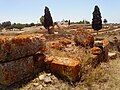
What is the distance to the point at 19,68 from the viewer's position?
562 centimetres

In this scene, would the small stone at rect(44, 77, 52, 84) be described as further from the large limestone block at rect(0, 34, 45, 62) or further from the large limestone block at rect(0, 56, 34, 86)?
the large limestone block at rect(0, 34, 45, 62)

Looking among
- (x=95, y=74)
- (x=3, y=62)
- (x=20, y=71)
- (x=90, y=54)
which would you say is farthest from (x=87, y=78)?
(x=3, y=62)

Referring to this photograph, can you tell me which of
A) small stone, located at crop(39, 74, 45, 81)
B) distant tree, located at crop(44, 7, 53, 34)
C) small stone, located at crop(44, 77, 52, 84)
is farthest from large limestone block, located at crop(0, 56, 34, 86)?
distant tree, located at crop(44, 7, 53, 34)

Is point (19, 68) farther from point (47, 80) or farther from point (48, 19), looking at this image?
point (48, 19)

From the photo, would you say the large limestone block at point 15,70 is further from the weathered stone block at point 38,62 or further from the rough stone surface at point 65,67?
the rough stone surface at point 65,67

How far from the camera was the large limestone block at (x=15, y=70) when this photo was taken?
538 centimetres

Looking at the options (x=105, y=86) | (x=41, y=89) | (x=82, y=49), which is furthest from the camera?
(x=82, y=49)

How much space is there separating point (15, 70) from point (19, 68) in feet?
0.40

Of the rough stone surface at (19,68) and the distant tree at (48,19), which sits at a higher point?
the rough stone surface at (19,68)

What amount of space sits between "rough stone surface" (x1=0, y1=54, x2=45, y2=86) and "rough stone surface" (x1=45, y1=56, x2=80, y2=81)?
0.92ft

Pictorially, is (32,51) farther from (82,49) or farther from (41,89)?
(82,49)

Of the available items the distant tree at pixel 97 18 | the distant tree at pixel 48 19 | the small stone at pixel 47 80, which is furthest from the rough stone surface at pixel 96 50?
the distant tree at pixel 97 18

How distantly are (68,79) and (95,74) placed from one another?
0.78 m

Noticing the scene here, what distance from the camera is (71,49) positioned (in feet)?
24.9
